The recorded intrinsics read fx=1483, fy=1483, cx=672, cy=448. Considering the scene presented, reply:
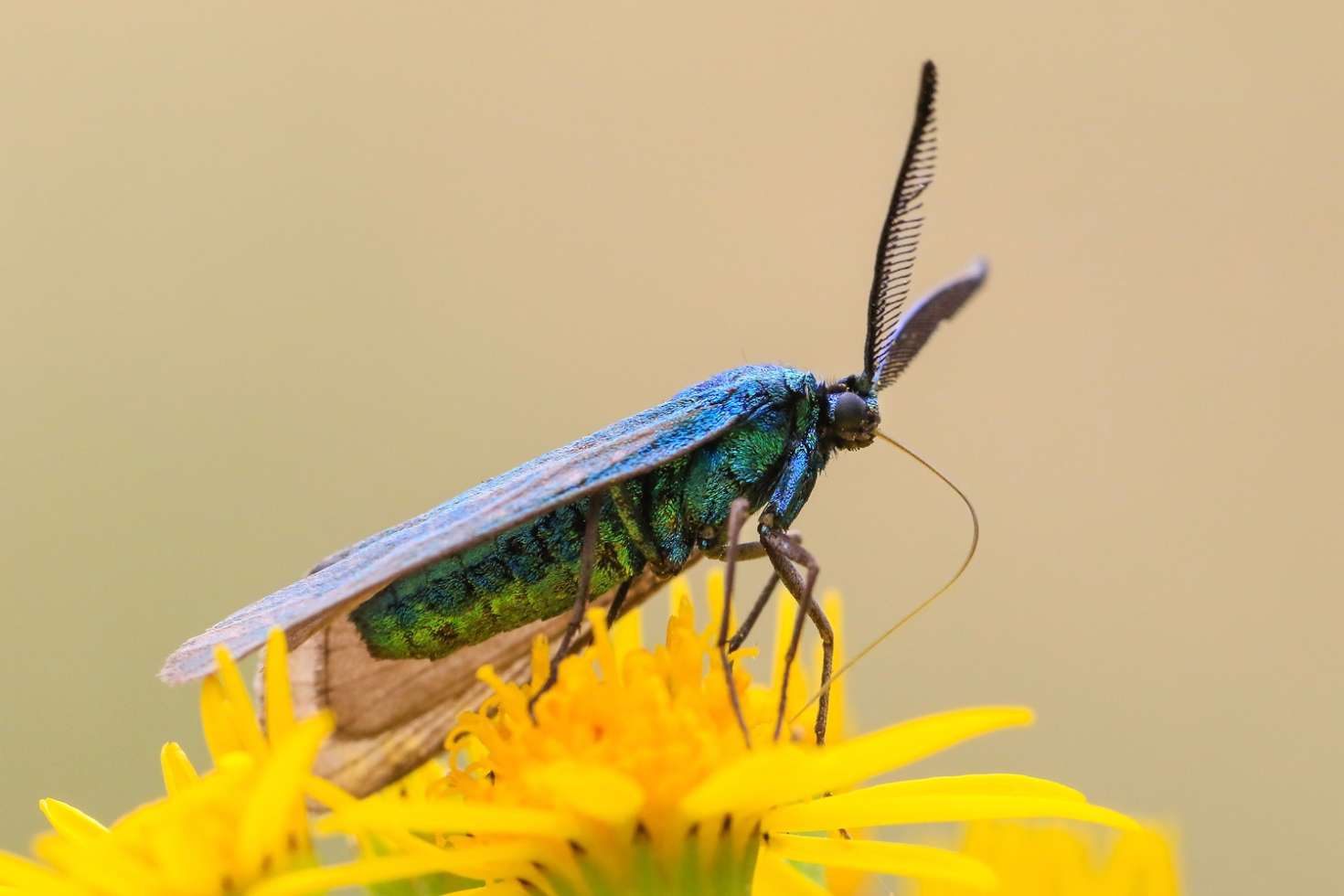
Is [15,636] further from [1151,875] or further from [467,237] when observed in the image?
[1151,875]

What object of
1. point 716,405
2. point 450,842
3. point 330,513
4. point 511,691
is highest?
point 330,513

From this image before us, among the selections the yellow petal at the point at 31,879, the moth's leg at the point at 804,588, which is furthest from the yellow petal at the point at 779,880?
the yellow petal at the point at 31,879

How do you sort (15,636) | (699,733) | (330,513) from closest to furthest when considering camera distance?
(699,733) → (15,636) → (330,513)

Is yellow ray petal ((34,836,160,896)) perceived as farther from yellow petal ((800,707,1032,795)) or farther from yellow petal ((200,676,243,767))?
yellow petal ((800,707,1032,795))

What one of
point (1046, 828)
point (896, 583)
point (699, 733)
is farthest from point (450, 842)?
point (896, 583)

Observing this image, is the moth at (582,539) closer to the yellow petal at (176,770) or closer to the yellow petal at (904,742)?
the yellow petal at (176,770)

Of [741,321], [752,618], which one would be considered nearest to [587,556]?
[752,618]
